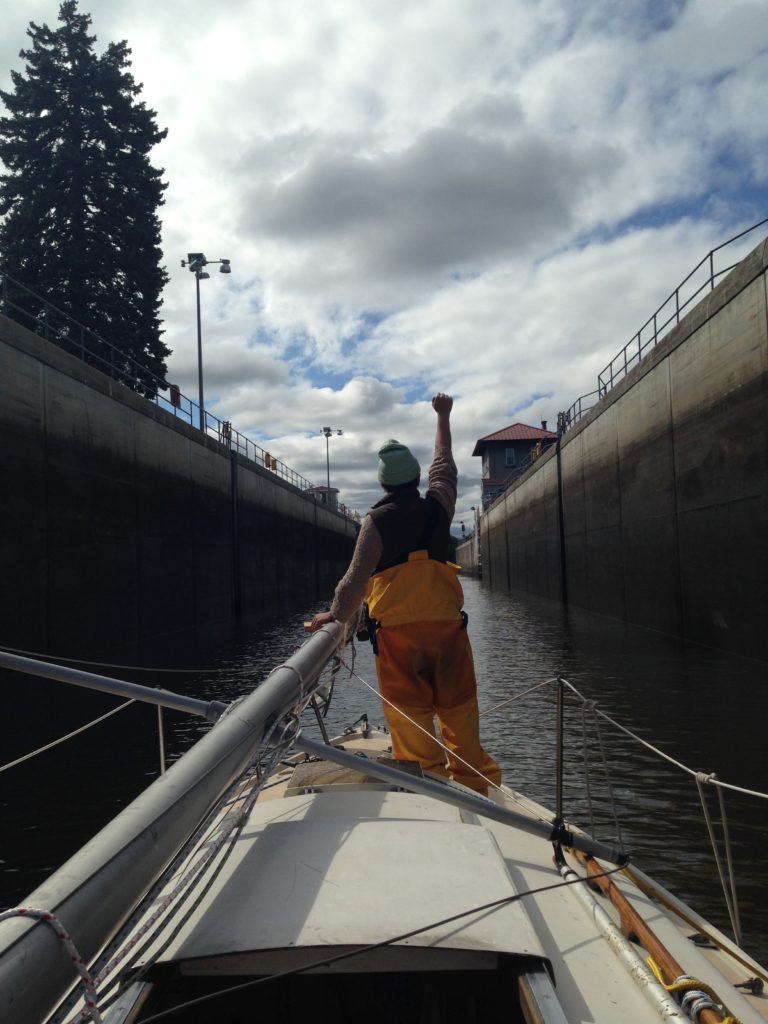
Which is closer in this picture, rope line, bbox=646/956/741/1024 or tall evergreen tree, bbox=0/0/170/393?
rope line, bbox=646/956/741/1024

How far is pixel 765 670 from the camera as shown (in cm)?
1047

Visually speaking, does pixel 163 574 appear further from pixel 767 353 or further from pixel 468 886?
pixel 468 886

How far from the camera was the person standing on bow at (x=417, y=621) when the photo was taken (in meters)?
3.57

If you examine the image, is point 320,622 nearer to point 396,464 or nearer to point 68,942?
point 396,464

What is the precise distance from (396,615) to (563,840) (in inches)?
52.9

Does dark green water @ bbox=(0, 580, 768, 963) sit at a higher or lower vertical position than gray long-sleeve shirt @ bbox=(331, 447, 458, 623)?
lower

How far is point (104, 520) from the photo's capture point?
14.0m

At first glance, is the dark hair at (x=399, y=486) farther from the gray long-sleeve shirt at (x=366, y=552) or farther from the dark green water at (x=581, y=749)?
the dark green water at (x=581, y=749)

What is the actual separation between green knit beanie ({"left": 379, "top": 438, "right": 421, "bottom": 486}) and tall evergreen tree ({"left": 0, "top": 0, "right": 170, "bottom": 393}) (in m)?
25.5

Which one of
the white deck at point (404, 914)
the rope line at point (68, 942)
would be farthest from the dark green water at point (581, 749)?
the rope line at point (68, 942)

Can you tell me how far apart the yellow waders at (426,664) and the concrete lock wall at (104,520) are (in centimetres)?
816

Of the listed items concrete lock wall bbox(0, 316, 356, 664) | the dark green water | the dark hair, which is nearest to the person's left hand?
the dark hair

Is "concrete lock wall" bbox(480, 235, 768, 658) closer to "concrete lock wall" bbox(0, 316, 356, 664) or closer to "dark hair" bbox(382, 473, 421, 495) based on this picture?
"dark hair" bbox(382, 473, 421, 495)

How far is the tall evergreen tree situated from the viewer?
28219 millimetres
